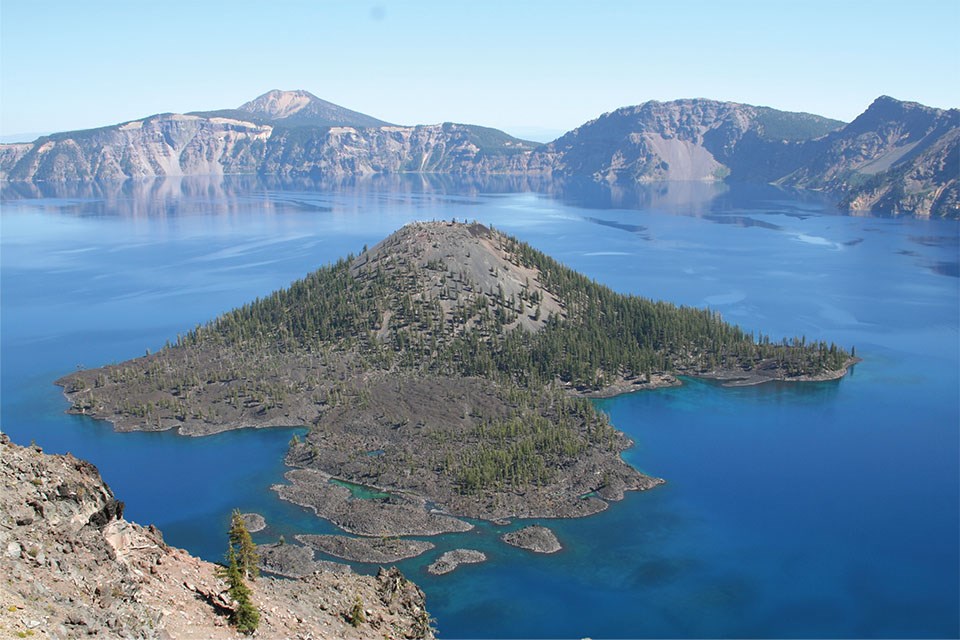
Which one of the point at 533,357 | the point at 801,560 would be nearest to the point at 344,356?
the point at 533,357

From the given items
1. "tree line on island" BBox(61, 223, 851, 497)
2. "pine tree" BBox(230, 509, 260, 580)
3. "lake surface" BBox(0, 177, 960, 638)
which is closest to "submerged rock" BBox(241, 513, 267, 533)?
"lake surface" BBox(0, 177, 960, 638)

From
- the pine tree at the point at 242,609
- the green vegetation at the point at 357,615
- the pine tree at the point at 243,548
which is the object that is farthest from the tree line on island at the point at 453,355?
the pine tree at the point at 242,609

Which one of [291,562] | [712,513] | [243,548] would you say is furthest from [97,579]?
[712,513]

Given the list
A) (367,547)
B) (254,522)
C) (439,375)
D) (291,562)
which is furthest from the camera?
(439,375)

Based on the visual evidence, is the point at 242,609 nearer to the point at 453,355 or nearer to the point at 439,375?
the point at 439,375

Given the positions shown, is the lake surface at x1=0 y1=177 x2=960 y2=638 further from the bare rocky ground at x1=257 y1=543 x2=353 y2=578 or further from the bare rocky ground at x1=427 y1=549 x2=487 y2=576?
the bare rocky ground at x1=257 y1=543 x2=353 y2=578

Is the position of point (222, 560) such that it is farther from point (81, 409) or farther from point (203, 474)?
point (81, 409)
